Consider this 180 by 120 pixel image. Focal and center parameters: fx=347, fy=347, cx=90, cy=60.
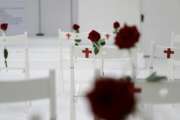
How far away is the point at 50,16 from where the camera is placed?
8125 mm

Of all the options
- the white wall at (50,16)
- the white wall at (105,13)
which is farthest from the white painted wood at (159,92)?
the white wall at (50,16)

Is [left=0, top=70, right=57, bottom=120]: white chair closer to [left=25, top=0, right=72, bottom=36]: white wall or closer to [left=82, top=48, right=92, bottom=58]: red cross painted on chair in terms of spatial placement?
[left=82, top=48, right=92, bottom=58]: red cross painted on chair

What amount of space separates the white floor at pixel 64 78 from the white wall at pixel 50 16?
619 millimetres

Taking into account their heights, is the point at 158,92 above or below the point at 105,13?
below

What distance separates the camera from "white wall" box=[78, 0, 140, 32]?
7004 millimetres

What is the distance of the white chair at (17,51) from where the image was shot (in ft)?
10.6

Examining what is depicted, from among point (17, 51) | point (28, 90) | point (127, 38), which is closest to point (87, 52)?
point (28, 90)

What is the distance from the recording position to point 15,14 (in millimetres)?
8312

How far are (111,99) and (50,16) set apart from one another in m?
7.57

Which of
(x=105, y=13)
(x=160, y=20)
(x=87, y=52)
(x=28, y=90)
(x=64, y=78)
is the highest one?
(x=105, y=13)

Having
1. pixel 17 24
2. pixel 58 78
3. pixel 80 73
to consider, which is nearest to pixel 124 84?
pixel 58 78

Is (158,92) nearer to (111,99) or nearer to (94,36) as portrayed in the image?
(111,99)

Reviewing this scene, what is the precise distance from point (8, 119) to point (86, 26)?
14.3ft

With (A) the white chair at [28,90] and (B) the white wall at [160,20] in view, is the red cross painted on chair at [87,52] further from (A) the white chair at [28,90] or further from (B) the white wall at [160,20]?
(B) the white wall at [160,20]
